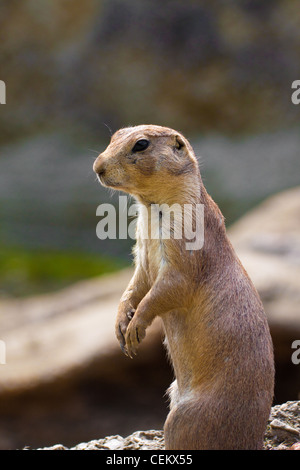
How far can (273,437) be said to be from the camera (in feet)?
18.1

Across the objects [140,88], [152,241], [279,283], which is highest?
[140,88]

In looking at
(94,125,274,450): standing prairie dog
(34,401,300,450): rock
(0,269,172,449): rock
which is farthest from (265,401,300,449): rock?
(0,269,172,449): rock

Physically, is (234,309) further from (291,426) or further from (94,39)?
(94,39)

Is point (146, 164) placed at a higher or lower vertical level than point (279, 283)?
lower

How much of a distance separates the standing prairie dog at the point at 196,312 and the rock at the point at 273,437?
1006mm

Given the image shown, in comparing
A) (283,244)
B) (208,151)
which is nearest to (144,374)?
(283,244)

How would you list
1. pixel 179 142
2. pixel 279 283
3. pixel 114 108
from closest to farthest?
pixel 179 142 < pixel 279 283 < pixel 114 108

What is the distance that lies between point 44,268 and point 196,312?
13.0 m

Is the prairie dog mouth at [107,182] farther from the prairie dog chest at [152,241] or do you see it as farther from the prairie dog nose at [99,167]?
the prairie dog chest at [152,241]

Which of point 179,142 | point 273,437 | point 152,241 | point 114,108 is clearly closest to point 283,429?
point 273,437

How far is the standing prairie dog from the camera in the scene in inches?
175

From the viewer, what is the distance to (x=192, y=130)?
22.6 meters

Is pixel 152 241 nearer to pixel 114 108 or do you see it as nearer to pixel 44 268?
→ pixel 44 268

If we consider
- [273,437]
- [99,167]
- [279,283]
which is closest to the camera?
[99,167]
